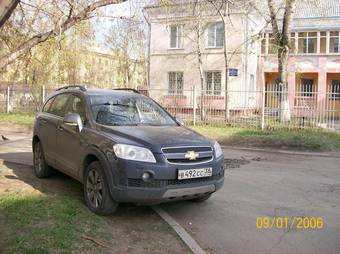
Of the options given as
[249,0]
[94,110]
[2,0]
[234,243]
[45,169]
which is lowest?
[234,243]

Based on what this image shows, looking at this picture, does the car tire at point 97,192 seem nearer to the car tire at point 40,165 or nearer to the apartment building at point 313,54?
the car tire at point 40,165

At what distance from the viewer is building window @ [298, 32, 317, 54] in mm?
30656

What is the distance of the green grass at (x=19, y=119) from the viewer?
1848cm

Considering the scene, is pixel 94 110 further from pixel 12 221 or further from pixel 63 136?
pixel 12 221

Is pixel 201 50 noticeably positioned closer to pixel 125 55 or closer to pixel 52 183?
pixel 125 55

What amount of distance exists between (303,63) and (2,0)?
2752 centimetres

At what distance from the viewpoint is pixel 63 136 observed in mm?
6672

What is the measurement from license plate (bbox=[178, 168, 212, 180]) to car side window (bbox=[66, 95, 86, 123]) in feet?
6.01

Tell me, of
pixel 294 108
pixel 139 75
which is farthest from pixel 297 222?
pixel 139 75

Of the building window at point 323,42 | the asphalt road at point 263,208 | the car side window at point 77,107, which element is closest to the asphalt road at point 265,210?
the asphalt road at point 263,208

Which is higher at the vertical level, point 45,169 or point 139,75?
point 139,75

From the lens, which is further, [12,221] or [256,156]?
[256,156]

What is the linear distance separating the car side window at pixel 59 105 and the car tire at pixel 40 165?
720 mm

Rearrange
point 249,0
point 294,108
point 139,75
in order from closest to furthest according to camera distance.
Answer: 1. point 294,108
2. point 249,0
3. point 139,75
